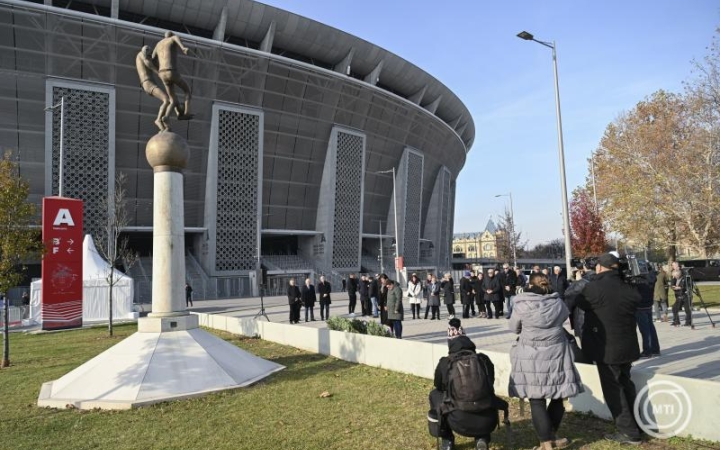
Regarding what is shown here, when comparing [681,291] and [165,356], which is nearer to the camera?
[165,356]

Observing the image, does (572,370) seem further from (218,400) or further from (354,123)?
(354,123)

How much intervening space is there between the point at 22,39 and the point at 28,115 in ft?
14.9

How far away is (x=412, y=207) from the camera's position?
1886 inches

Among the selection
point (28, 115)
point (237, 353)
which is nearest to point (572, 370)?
point (237, 353)

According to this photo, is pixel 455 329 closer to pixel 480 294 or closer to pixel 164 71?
pixel 164 71

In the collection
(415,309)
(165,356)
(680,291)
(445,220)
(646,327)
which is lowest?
(415,309)

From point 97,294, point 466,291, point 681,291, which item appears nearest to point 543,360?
point 681,291

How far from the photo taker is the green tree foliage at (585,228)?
38531 mm

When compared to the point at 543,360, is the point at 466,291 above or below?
below

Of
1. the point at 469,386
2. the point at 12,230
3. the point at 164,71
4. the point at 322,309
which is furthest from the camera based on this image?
the point at 322,309

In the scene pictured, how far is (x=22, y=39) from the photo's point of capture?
29.1 meters

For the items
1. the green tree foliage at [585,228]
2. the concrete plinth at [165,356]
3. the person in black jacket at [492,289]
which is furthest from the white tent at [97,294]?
the green tree foliage at [585,228]

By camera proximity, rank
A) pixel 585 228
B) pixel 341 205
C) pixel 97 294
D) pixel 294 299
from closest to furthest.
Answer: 1. pixel 294 299
2. pixel 97 294
3. pixel 585 228
4. pixel 341 205

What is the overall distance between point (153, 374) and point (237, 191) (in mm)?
29983
